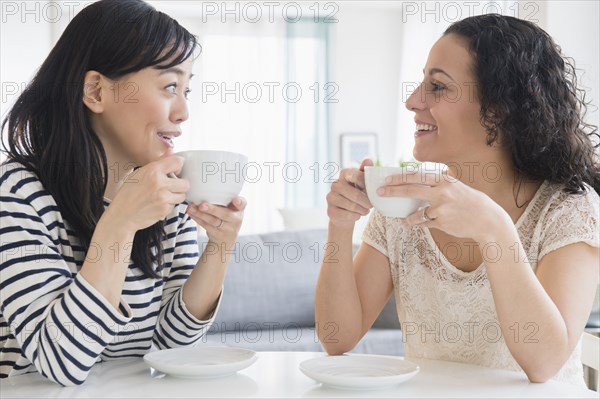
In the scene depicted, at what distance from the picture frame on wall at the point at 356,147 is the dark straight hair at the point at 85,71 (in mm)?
6365

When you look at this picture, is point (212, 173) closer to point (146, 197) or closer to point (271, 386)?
point (146, 197)

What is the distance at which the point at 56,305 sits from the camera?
1082 mm

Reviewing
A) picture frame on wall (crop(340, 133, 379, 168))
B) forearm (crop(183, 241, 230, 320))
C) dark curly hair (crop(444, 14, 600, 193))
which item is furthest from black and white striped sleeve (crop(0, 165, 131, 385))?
picture frame on wall (crop(340, 133, 379, 168))

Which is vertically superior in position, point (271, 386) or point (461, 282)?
point (461, 282)

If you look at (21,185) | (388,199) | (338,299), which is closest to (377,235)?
(338,299)

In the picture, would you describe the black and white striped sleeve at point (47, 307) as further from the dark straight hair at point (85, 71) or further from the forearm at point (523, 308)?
the forearm at point (523, 308)

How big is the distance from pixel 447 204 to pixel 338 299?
50 cm

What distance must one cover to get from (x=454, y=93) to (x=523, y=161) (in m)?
0.22

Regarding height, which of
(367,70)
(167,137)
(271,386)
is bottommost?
(271,386)

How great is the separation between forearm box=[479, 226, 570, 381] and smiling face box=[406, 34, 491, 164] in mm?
421

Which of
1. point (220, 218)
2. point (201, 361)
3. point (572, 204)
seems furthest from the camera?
point (572, 204)

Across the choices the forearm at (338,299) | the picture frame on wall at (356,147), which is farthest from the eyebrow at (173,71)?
the picture frame on wall at (356,147)

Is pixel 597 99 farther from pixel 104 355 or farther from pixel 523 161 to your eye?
pixel 104 355

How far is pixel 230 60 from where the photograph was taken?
7.68 metres
